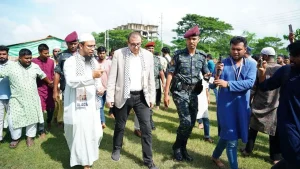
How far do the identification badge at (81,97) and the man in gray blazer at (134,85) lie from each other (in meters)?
0.47

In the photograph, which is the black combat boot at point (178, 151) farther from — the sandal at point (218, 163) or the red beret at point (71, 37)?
the red beret at point (71, 37)

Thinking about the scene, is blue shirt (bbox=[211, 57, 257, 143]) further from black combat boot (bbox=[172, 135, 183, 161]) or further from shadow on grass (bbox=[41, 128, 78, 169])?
shadow on grass (bbox=[41, 128, 78, 169])

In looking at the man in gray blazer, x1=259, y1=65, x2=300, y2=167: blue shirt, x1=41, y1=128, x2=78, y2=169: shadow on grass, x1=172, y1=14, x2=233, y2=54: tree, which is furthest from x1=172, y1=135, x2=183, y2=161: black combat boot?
x1=172, y1=14, x2=233, y2=54: tree

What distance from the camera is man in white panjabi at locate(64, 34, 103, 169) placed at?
3.62m

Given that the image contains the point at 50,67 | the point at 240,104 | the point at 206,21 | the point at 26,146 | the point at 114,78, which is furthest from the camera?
the point at 206,21

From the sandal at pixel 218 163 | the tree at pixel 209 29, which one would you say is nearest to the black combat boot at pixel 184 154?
the sandal at pixel 218 163

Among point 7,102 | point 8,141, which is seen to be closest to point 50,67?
point 7,102

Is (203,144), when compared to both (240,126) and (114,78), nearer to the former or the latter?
(240,126)

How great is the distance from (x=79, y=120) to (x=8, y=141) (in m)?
2.56

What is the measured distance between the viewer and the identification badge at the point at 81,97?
3635 millimetres

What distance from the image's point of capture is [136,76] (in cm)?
407

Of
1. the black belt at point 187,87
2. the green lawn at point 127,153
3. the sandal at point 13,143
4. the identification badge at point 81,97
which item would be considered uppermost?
the black belt at point 187,87

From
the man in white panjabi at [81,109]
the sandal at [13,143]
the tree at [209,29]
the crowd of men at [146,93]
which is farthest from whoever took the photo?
the tree at [209,29]

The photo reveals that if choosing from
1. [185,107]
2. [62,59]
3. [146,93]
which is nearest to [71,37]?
[62,59]
